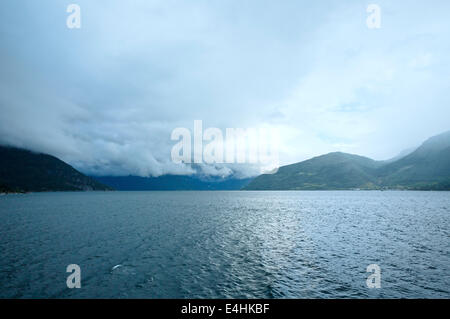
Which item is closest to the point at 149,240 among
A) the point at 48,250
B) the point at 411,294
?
the point at 48,250

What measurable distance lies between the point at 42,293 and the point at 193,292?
18701 mm

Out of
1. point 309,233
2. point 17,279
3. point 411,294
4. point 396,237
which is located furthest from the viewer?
point 309,233

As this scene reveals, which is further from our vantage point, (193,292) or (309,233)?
(309,233)

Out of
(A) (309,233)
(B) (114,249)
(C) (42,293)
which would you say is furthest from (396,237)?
(C) (42,293)

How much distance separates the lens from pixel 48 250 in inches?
1786

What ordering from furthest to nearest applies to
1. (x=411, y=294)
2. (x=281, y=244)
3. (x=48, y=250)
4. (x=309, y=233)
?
(x=309, y=233) < (x=281, y=244) < (x=48, y=250) < (x=411, y=294)

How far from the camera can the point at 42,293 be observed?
27047 millimetres

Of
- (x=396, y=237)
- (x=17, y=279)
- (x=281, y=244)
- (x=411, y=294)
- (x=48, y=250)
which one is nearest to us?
(x=411, y=294)

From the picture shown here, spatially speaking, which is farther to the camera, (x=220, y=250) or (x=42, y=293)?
(x=220, y=250)

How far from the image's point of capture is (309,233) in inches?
2537

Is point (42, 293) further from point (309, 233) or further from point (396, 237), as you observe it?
point (396, 237)
